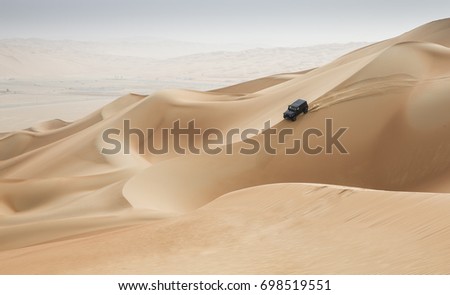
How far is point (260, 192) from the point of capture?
6.25 meters

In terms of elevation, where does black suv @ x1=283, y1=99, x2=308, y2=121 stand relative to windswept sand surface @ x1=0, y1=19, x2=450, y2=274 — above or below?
above

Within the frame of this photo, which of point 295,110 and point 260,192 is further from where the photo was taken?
point 295,110

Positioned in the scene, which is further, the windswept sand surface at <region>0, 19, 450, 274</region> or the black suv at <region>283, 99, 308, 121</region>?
the black suv at <region>283, 99, 308, 121</region>

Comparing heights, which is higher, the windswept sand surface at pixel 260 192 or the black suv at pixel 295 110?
the black suv at pixel 295 110

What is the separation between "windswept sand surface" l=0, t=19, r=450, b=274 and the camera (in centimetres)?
435

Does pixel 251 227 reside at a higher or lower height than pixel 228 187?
lower

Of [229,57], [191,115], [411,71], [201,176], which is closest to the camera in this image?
[201,176]

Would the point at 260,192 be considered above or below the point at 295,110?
below

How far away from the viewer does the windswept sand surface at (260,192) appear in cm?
435

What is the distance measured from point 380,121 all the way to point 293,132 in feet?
6.15

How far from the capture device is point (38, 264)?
4.84 m
